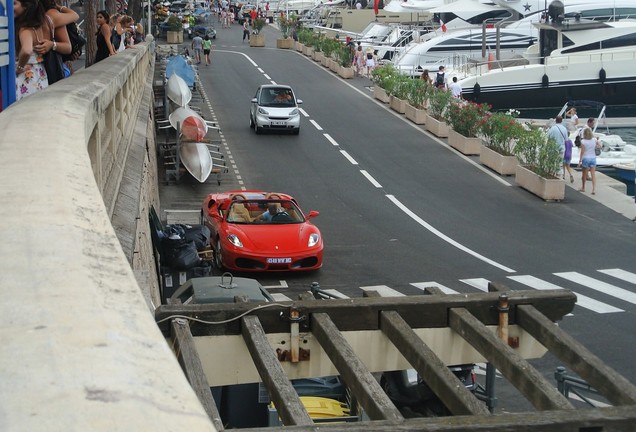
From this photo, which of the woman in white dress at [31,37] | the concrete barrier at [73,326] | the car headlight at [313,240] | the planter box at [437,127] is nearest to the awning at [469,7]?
the planter box at [437,127]

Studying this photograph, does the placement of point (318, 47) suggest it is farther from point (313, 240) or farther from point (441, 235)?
point (313, 240)

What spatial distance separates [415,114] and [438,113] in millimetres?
2013

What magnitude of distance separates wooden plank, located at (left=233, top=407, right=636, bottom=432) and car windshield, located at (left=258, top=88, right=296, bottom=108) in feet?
124

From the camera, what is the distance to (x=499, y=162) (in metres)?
35.1

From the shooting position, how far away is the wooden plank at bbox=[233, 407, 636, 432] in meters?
4.39

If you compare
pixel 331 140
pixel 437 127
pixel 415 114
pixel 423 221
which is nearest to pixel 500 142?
pixel 437 127

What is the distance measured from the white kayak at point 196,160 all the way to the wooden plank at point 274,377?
84.7 ft

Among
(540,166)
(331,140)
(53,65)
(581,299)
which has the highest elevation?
(53,65)

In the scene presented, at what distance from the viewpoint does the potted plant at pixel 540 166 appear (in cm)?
3097

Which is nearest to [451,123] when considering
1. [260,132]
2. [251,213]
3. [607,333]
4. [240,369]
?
[260,132]

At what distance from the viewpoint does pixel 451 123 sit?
40.4 m

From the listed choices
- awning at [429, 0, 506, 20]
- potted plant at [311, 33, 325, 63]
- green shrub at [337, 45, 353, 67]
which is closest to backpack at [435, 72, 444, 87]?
green shrub at [337, 45, 353, 67]

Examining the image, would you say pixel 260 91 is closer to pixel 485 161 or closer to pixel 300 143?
pixel 300 143

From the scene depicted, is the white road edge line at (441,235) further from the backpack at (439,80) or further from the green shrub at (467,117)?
the backpack at (439,80)
